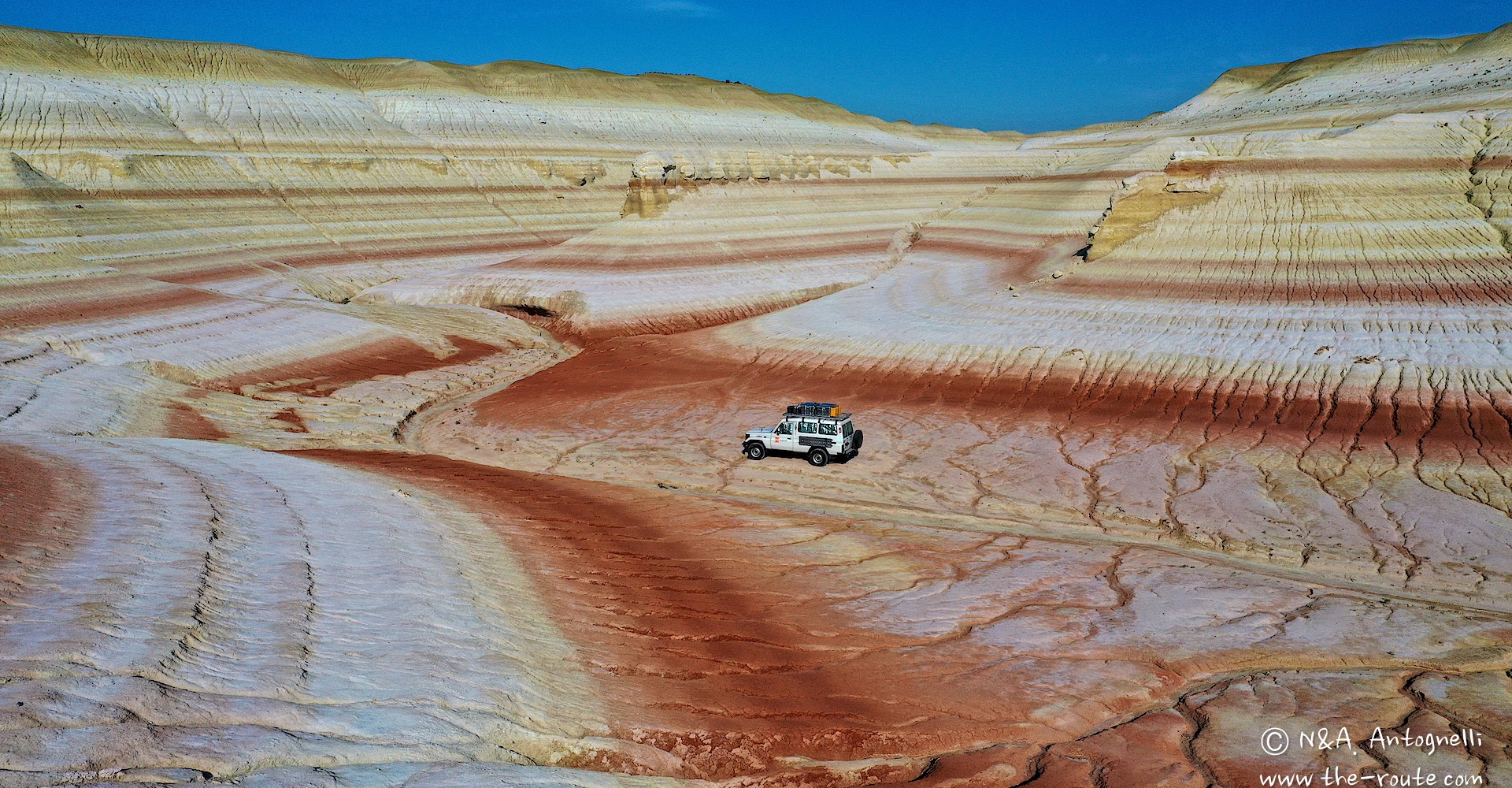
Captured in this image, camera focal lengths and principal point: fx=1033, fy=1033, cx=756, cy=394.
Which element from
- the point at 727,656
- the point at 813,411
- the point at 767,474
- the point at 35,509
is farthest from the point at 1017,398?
the point at 35,509

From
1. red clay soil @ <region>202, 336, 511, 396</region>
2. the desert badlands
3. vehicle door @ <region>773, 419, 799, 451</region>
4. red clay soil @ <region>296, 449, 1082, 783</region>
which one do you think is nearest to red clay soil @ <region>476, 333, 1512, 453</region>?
the desert badlands

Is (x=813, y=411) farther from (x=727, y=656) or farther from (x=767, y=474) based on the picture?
(x=727, y=656)

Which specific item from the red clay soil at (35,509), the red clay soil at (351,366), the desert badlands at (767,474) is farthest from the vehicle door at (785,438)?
the red clay soil at (351,366)

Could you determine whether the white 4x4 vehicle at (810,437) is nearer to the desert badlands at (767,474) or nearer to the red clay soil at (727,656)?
the desert badlands at (767,474)

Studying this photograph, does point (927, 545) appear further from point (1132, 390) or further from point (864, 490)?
point (1132, 390)

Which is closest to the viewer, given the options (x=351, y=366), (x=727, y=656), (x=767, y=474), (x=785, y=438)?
(x=727, y=656)

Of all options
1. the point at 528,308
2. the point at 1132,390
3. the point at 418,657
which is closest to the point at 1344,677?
the point at 418,657

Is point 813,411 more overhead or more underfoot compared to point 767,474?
more overhead
